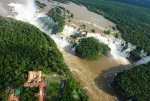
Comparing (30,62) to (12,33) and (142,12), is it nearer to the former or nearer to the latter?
(12,33)

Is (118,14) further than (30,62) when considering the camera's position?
Yes

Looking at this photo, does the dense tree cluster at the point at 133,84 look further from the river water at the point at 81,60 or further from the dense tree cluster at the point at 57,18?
the dense tree cluster at the point at 57,18

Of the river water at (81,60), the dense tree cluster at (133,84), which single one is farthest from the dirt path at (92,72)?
the dense tree cluster at (133,84)

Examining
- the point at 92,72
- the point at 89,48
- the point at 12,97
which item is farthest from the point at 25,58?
the point at 89,48

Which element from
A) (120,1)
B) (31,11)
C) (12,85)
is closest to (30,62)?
(12,85)

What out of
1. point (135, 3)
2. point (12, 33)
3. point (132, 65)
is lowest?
point (135, 3)

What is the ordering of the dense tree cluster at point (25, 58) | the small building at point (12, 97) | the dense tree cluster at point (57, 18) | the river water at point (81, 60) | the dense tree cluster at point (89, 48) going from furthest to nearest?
the dense tree cluster at point (57, 18) < the dense tree cluster at point (89, 48) < the river water at point (81, 60) < the dense tree cluster at point (25, 58) < the small building at point (12, 97)
